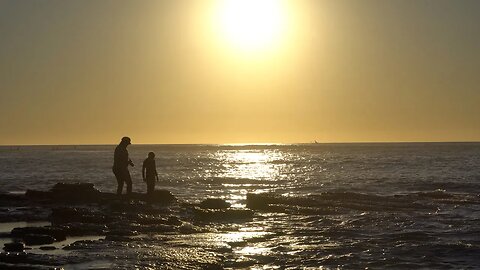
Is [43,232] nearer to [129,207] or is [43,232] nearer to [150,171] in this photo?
[129,207]

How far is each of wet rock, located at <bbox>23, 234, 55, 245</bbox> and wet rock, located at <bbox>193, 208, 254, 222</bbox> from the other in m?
7.51

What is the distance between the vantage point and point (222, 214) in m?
25.5

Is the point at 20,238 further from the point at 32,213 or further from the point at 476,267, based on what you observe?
the point at 476,267

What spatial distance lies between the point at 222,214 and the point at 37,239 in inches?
346

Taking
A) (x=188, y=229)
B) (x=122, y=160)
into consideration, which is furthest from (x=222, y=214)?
(x=122, y=160)

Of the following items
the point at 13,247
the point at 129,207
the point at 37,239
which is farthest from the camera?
the point at 129,207

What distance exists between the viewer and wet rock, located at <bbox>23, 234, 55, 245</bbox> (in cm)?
1812

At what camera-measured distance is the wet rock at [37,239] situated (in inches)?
714

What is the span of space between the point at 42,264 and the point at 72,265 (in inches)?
25.9

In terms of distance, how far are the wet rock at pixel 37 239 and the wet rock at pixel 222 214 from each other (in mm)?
7510

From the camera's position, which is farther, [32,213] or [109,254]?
[32,213]

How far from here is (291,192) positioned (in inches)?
1614

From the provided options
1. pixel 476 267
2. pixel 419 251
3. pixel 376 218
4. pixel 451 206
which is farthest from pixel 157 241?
pixel 451 206

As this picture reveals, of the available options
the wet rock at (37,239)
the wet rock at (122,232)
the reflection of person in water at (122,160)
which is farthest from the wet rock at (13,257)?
the reflection of person in water at (122,160)
